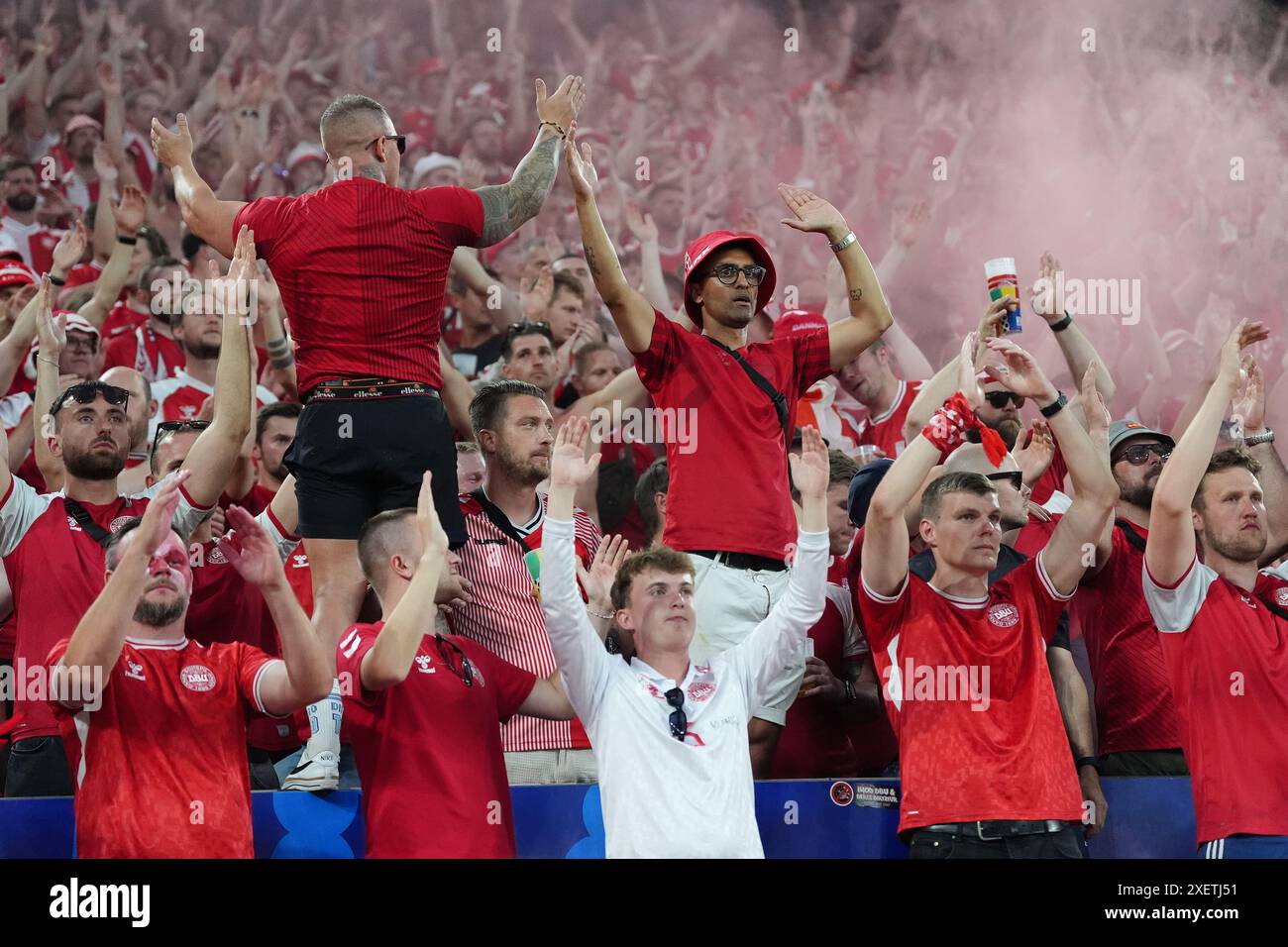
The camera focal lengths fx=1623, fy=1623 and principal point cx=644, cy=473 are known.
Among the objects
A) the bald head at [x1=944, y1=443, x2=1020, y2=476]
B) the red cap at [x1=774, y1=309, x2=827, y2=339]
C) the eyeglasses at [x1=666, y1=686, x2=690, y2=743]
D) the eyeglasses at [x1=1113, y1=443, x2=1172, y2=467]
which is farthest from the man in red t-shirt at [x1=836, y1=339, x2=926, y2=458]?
the eyeglasses at [x1=666, y1=686, x2=690, y2=743]

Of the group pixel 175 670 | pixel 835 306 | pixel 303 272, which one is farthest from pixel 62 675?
pixel 835 306

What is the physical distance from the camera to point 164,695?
162 inches

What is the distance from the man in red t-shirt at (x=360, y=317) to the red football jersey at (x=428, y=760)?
0.39 meters

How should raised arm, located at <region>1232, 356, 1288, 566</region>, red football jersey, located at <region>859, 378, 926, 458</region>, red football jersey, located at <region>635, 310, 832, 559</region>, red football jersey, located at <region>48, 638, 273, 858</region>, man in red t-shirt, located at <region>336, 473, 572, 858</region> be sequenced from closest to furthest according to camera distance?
red football jersey, located at <region>48, 638, 273, 858</region>, man in red t-shirt, located at <region>336, 473, 572, 858</region>, red football jersey, located at <region>635, 310, 832, 559</region>, raised arm, located at <region>1232, 356, 1288, 566</region>, red football jersey, located at <region>859, 378, 926, 458</region>

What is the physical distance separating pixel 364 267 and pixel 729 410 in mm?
1200

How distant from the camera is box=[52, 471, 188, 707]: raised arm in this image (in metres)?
3.84

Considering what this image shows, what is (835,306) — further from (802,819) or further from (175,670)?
(175,670)

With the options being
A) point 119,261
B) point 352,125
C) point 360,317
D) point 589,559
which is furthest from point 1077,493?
point 119,261

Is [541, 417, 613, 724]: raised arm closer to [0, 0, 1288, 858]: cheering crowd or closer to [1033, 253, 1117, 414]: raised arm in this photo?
[0, 0, 1288, 858]: cheering crowd

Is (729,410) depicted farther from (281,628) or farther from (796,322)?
(281,628)

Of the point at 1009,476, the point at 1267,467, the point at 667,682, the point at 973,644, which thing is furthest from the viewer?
the point at 1267,467

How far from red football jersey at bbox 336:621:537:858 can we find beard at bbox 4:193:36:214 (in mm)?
5534

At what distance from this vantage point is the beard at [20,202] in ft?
29.4

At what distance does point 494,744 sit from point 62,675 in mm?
1165
